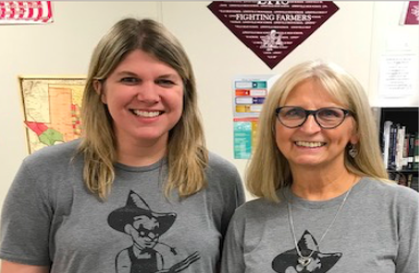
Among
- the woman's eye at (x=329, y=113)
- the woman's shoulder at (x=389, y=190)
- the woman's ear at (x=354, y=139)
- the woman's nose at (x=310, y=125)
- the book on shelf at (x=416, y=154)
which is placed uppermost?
the woman's eye at (x=329, y=113)

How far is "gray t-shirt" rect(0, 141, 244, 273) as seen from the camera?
3.84 ft

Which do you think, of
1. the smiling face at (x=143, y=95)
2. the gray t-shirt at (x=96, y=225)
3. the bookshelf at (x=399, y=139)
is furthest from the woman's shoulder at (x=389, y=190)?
the bookshelf at (x=399, y=139)

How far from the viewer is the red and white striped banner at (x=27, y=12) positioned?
241cm

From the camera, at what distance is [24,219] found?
1.19 metres

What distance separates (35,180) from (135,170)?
1.03ft

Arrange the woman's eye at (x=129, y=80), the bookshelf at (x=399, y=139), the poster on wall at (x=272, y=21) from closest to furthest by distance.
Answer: the woman's eye at (x=129, y=80)
the poster on wall at (x=272, y=21)
the bookshelf at (x=399, y=139)

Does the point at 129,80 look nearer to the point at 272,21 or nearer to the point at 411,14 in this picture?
the point at 272,21

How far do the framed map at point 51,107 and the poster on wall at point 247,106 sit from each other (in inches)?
40.5

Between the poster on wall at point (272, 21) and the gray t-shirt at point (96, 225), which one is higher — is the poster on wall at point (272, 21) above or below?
above

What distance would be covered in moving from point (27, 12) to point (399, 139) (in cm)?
262

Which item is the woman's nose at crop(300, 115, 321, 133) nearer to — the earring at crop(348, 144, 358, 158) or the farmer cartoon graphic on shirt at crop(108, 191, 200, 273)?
the earring at crop(348, 144, 358, 158)

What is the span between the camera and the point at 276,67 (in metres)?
2.47

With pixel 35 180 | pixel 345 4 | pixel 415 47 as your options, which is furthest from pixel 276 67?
pixel 35 180

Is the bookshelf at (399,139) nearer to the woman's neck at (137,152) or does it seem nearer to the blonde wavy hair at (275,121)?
Answer: the blonde wavy hair at (275,121)
